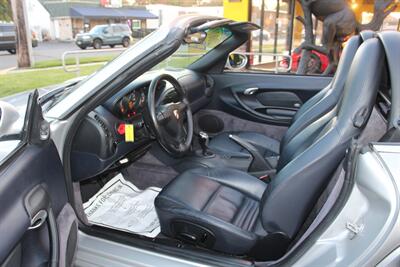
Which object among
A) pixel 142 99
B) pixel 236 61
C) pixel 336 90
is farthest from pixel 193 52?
pixel 336 90

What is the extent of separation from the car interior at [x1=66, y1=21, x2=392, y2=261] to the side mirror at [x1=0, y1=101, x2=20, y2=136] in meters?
0.46

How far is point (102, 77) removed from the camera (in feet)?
4.82

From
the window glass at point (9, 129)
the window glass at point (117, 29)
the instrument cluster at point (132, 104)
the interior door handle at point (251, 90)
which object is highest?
the window glass at point (9, 129)

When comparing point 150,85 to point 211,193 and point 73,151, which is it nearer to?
point 73,151

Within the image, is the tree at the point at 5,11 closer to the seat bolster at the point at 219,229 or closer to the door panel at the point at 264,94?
the door panel at the point at 264,94

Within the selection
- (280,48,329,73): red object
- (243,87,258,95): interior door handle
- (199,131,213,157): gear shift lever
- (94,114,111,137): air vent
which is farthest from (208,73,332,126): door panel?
(280,48,329,73): red object

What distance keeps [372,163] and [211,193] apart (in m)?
0.97

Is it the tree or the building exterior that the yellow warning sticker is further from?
the building exterior

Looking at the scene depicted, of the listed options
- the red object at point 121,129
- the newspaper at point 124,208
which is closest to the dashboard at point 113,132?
the red object at point 121,129

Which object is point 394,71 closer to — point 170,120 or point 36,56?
point 170,120

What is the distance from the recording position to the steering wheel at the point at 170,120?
1.91 m

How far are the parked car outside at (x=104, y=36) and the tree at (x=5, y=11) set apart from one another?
730 cm

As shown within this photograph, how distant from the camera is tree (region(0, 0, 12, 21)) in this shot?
39.9 feet

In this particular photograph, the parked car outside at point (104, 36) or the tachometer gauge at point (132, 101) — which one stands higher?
the tachometer gauge at point (132, 101)
